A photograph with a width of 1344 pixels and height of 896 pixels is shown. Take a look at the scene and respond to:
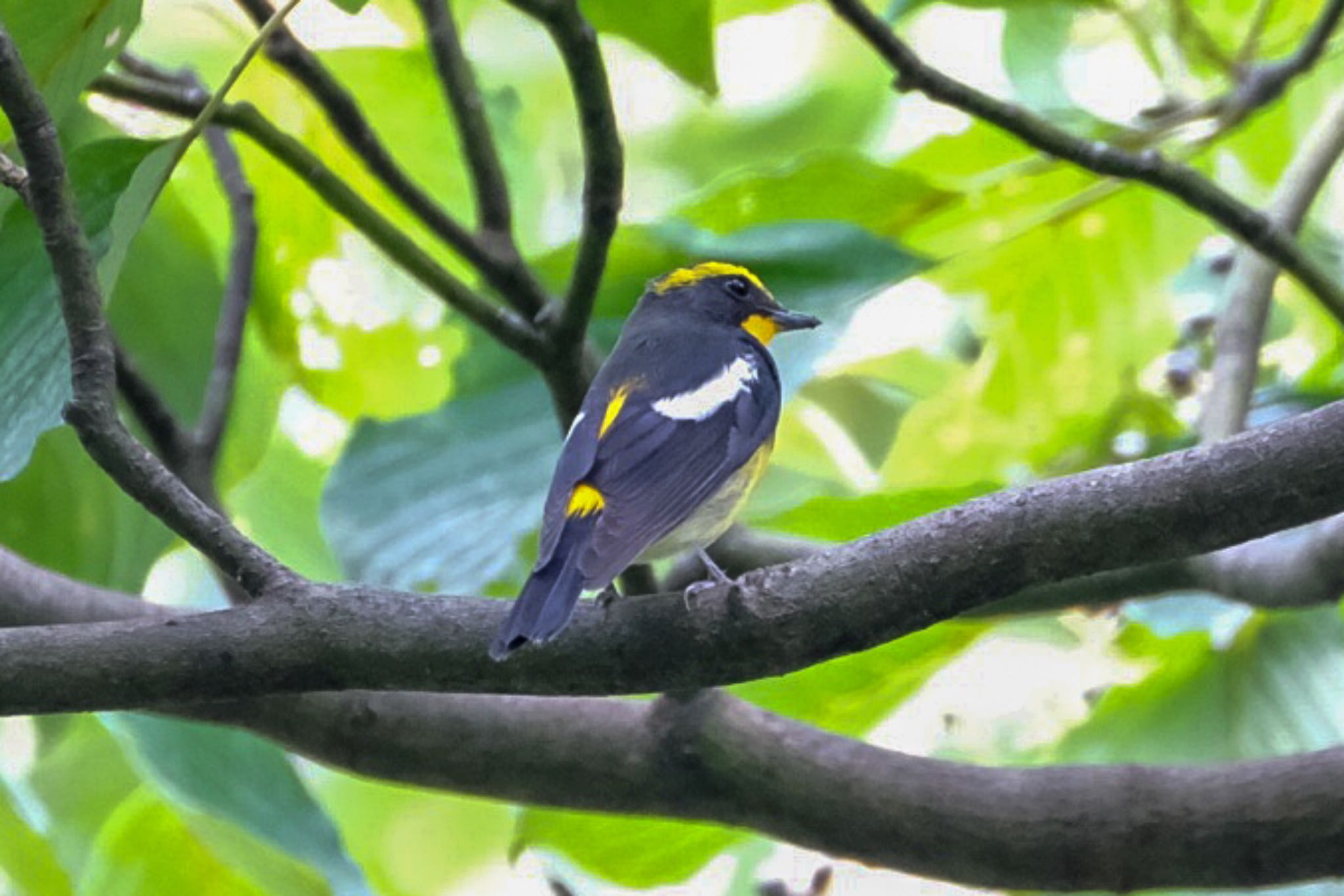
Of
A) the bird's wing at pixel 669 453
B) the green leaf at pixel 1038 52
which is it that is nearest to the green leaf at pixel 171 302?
the bird's wing at pixel 669 453

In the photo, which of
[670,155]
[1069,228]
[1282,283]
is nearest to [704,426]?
[1069,228]

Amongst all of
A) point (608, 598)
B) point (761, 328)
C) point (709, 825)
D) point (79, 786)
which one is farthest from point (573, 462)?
point (79, 786)

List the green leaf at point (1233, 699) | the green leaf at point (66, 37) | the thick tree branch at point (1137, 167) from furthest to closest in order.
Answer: the green leaf at point (1233, 699)
the thick tree branch at point (1137, 167)
the green leaf at point (66, 37)

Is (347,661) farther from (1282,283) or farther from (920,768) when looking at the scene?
(1282,283)

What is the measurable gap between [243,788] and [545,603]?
784 millimetres

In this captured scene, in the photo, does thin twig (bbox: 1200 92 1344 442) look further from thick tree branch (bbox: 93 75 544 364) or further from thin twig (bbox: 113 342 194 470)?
thin twig (bbox: 113 342 194 470)

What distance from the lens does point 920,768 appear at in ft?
7.83

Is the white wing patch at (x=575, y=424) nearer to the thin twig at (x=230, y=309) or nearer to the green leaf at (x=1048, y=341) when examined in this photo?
the thin twig at (x=230, y=309)

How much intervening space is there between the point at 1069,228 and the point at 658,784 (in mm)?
1480

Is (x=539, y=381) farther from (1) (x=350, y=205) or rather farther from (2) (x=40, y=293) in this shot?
(2) (x=40, y=293)

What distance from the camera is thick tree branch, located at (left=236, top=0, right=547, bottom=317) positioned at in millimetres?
2365

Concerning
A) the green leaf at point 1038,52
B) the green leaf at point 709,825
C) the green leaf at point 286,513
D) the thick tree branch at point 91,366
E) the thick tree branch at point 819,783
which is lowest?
the thick tree branch at point 91,366

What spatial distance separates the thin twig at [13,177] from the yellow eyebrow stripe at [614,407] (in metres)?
0.87

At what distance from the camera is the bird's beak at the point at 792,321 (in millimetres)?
2975
